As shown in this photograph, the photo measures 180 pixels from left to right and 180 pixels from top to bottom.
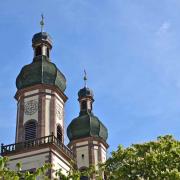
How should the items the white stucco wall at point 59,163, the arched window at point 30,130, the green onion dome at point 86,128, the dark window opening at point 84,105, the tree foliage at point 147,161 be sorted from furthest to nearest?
the dark window opening at point 84,105, the green onion dome at point 86,128, the arched window at point 30,130, the white stucco wall at point 59,163, the tree foliage at point 147,161

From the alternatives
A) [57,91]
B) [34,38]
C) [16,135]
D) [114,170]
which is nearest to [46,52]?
[34,38]

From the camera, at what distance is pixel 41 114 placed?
120ft

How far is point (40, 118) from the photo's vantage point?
36344mm

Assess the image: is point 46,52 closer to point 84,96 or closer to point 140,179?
point 84,96

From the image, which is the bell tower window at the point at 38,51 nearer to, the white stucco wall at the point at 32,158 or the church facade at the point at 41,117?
the church facade at the point at 41,117

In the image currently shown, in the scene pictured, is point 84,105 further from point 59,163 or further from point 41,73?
point 59,163

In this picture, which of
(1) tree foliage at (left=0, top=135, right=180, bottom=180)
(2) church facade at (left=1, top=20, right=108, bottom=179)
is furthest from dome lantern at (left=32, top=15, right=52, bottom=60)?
(1) tree foliage at (left=0, top=135, right=180, bottom=180)

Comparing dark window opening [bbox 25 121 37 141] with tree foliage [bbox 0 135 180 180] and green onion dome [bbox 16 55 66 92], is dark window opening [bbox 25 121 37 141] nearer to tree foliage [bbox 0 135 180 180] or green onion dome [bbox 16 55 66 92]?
green onion dome [bbox 16 55 66 92]

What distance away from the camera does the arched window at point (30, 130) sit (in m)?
36.0

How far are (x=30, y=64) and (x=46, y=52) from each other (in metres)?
2.33

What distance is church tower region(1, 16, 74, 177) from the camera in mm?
34438

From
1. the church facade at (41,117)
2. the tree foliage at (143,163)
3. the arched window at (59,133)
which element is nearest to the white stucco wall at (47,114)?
the church facade at (41,117)

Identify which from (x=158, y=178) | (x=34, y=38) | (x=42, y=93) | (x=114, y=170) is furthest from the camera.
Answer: (x=34, y=38)

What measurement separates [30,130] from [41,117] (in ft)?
4.12
